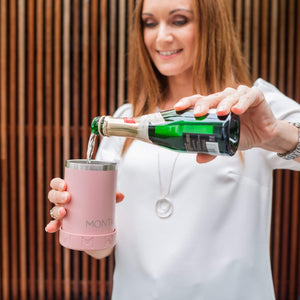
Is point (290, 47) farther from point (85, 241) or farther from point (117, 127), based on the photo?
point (85, 241)

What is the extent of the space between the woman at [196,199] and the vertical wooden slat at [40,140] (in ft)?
3.66

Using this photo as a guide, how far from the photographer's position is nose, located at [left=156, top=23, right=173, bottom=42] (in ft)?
3.53

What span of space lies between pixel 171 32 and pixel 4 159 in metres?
1.50

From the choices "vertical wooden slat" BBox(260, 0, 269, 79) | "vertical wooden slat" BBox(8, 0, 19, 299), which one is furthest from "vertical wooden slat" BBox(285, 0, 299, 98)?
"vertical wooden slat" BBox(8, 0, 19, 299)

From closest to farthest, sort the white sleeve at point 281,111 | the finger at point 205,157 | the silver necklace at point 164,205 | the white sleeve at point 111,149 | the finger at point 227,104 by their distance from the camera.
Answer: the finger at point 227,104
the finger at point 205,157
the white sleeve at point 281,111
the silver necklace at point 164,205
the white sleeve at point 111,149

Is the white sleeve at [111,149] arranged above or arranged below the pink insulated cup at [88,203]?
above

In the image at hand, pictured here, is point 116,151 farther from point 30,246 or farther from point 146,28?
point 30,246

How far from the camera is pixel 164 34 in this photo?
108 cm

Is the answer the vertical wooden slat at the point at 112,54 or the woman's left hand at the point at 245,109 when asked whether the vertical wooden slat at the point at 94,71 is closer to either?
the vertical wooden slat at the point at 112,54

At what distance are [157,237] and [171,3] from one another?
2.34 ft

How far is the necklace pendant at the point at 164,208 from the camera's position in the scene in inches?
41.7

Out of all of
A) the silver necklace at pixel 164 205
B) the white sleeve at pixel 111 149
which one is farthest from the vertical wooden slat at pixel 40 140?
the silver necklace at pixel 164 205

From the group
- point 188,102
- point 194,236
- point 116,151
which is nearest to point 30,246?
point 116,151

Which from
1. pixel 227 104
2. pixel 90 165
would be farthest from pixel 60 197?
pixel 227 104
